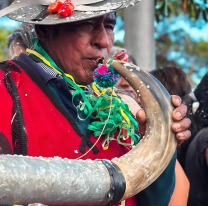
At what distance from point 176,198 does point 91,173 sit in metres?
0.87

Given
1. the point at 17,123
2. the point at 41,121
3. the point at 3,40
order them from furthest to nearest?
1. the point at 3,40
2. the point at 41,121
3. the point at 17,123

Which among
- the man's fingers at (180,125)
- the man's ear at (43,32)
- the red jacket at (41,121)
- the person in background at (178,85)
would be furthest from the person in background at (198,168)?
the man's ear at (43,32)

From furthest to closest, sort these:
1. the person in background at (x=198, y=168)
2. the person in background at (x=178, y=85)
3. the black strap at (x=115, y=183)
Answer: the person in background at (x=178, y=85), the person in background at (x=198, y=168), the black strap at (x=115, y=183)

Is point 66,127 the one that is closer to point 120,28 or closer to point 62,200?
point 62,200

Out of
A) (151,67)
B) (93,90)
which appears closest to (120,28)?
(151,67)

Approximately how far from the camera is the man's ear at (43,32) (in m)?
2.13

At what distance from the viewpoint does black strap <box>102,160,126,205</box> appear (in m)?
1.60

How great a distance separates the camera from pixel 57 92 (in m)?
2.00

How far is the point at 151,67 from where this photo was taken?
4.69m

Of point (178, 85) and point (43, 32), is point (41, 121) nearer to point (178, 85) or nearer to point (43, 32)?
point (43, 32)

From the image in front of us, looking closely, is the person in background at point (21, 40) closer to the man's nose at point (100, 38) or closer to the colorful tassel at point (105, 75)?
the man's nose at point (100, 38)

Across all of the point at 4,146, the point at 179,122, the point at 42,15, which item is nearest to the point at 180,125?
the point at 179,122

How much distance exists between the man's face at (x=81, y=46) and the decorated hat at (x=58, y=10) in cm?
7

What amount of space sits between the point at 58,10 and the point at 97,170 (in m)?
0.78
